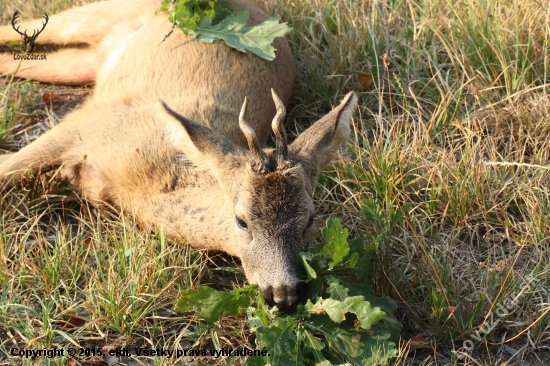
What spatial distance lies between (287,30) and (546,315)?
2.40 metres

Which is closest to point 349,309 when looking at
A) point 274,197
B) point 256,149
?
point 274,197

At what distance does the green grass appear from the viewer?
3859 millimetres

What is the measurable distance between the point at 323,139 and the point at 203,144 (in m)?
0.62

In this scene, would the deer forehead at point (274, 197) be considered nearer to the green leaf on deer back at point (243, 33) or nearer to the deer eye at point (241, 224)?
the deer eye at point (241, 224)

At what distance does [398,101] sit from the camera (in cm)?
562

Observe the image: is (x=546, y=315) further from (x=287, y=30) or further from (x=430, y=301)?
(x=287, y=30)

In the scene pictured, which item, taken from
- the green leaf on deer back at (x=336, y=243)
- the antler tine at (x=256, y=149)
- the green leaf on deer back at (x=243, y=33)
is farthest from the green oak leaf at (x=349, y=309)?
the green leaf on deer back at (x=243, y=33)

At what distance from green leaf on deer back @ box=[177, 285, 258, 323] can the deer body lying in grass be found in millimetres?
110

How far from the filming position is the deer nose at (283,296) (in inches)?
137

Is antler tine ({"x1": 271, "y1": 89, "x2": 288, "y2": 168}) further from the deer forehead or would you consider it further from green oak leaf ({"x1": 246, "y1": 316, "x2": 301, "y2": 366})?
green oak leaf ({"x1": 246, "y1": 316, "x2": 301, "y2": 366})

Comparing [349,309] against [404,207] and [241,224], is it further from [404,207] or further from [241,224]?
[404,207]

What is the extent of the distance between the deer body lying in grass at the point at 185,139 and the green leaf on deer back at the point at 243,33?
7cm

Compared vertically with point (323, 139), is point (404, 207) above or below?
below

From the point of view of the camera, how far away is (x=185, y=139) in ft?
13.1
